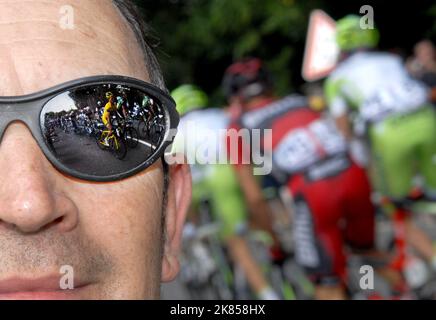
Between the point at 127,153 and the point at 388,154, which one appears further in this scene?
the point at 388,154

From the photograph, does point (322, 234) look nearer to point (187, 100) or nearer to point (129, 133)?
point (187, 100)

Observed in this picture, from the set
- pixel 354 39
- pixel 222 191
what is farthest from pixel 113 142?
pixel 222 191

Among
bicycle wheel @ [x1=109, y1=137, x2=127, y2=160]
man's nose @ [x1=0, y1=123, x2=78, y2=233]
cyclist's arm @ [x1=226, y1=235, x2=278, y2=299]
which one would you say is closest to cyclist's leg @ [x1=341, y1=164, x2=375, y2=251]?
cyclist's arm @ [x1=226, y1=235, x2=278, y2=299]

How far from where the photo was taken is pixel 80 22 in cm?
148

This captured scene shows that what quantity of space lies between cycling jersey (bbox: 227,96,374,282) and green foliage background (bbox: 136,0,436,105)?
15.1 feet

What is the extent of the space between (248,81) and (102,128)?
198 inches

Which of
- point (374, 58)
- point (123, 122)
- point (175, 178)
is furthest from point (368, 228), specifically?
point (123, 122)

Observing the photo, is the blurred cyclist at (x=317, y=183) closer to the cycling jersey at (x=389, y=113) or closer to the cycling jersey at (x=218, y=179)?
the cycling jersey at (x=389, y=113)

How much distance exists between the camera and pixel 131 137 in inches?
57.5

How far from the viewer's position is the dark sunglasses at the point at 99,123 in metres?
1.33

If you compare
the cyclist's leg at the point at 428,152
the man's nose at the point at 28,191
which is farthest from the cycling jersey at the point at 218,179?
the man's nose at the point at 28,191

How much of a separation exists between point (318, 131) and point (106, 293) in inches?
166

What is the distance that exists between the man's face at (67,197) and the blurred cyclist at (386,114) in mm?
4468
